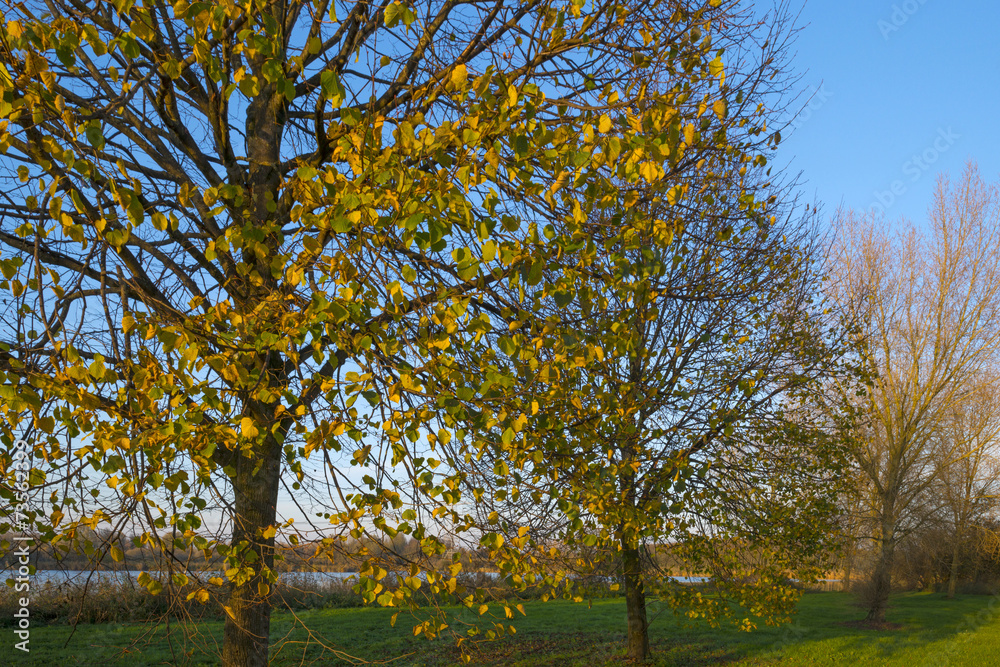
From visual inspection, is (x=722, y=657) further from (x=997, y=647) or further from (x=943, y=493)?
(x=943, y=493)

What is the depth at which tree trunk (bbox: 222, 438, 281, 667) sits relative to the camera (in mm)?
4031

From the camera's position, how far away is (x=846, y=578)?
29.3 meters

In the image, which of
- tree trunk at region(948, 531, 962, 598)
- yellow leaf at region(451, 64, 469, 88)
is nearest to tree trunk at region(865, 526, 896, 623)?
tree trunk at region(948, 531, 962, 598)

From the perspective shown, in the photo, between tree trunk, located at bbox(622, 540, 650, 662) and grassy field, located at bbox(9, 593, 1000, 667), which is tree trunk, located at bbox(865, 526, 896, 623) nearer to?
grassy field, located at bbox(9, 593, 1000, 667)

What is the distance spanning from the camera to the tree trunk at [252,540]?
13.2 ft

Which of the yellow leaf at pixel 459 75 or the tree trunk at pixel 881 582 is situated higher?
the yellow leaf at pixel 459 75

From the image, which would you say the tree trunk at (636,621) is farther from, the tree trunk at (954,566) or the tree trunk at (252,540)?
the tree trunk at (954,566)

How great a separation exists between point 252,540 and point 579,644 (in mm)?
11127

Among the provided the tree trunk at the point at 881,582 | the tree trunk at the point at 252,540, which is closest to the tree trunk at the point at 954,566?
the tree trunk at the point at 881,582

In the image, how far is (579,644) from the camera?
42.7 ft

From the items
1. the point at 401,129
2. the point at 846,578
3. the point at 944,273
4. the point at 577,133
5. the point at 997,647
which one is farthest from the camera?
the point at 846,578

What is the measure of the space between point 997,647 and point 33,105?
17889 mm

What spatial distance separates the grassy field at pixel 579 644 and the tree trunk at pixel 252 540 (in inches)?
154

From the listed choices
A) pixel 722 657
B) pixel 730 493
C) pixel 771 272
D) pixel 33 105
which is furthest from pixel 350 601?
pixel 33 105
